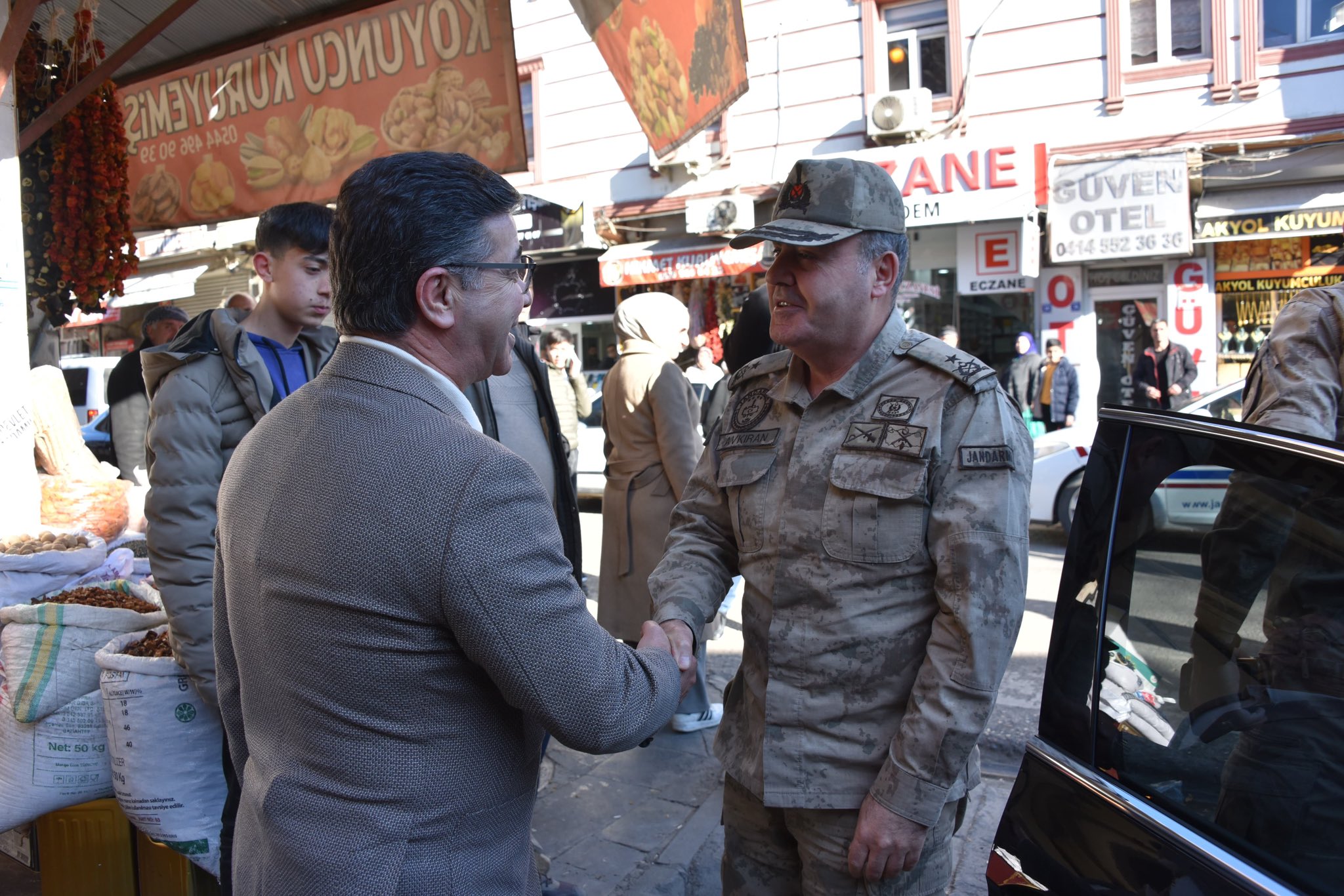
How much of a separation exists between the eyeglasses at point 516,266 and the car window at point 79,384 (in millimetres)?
13235

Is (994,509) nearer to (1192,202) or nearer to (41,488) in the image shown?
(41,488)

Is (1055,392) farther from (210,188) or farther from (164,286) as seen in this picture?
(164,286)

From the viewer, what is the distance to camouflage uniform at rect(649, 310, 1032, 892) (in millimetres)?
1707

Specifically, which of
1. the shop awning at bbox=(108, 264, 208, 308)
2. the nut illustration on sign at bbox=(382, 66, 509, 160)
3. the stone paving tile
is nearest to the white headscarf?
the nut illustration on sign at bbox=(382, 66, 509, 160)

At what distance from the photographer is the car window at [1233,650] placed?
138 centimetres

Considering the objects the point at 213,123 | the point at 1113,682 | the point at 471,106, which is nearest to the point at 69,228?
the point at 213,123

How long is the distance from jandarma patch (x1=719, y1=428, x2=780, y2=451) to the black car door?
64 cm

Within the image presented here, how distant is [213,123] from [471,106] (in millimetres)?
1672

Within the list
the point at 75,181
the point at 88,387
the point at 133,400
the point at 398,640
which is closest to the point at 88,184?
the point at 75,181

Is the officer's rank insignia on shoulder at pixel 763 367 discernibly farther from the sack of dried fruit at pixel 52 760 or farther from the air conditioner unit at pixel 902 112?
the air conditioner unit at pixel 902 112

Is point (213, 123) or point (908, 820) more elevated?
point (213, 123)

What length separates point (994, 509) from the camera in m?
1.73

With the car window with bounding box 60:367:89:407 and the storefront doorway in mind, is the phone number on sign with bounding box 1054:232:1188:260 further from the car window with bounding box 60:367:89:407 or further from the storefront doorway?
the car window with bounding box 60:367:89:407

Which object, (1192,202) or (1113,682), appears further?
(1192,202)
